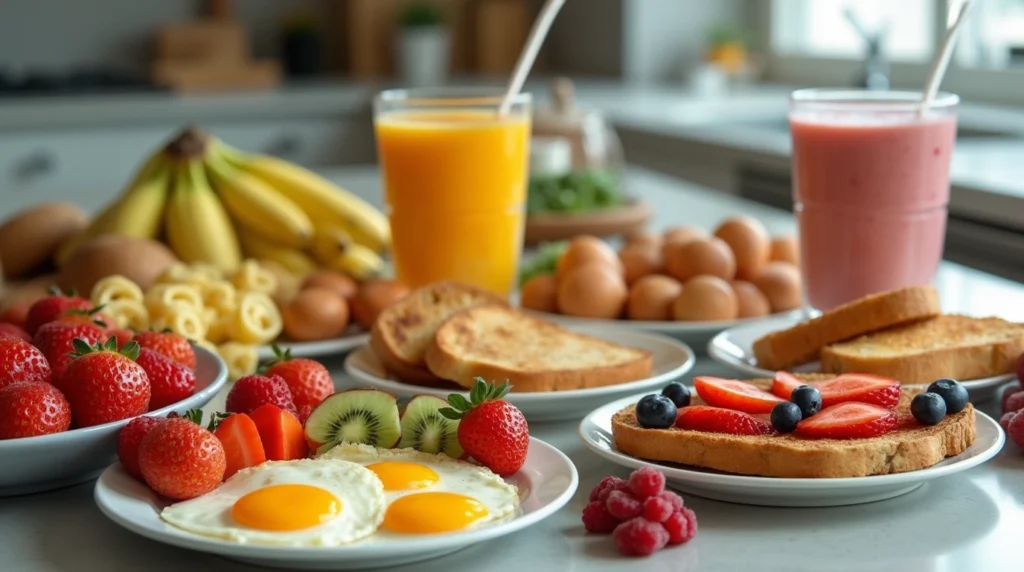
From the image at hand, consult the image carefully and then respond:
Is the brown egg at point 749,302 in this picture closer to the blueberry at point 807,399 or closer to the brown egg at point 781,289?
the brown egg at point 781,289

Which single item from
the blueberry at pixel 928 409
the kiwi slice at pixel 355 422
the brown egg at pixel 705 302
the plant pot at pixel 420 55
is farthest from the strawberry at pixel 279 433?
the plant pot at pixel 420 55

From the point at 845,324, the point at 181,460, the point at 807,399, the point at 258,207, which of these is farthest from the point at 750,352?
the point at 258,207

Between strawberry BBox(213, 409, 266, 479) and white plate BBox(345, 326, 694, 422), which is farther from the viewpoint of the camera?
white plate BBox(345, 326, 694, 422)

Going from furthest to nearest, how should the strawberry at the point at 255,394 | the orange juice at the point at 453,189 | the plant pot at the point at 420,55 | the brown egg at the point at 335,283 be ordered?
the plant pot at the point at 420,55
the orange juice at the point at 453,189
the brown egg at the point at 335,283
the strawberry at the point at 255,394

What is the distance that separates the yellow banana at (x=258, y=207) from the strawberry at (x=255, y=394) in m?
0.74

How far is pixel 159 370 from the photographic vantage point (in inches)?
38.0

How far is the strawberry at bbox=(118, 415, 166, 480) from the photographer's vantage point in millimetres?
839

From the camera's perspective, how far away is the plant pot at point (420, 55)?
5.01 m

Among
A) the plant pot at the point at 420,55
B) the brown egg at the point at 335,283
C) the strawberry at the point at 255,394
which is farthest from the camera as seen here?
the plant pot at the point at 420,55

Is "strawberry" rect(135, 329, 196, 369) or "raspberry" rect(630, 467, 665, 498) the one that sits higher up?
"strawberry" rect(135, 329, 196, 369)

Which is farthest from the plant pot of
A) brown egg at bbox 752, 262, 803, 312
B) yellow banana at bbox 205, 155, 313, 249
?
brown egg at bbox 752, 262, 803, 312

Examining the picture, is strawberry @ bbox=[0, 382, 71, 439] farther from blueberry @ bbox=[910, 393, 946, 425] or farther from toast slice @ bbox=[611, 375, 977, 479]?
blueberry @ bbox=[910, 393, 946, 425]

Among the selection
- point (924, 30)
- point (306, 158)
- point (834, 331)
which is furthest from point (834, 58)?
point (834, 331)

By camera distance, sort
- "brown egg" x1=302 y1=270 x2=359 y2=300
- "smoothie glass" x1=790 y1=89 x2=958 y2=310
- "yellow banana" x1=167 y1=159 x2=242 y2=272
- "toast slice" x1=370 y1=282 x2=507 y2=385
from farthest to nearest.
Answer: "yellow banana" x1=167 y1=159 x2=242 y2=272 → "brown egg" x1=302 y1=270 x2=359 y2=300 → "smoothie glass" x1=790 y1=89 x2=958 y2=310 → "toast slice" x1=370 y1=282 x2=507 y2=385
